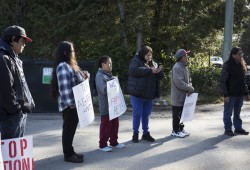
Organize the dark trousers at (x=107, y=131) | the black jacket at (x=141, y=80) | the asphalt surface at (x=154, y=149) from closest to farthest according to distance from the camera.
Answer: the asphalt surface at (x=154, y=149) → the dark trousers at (x=107, y=131) → the black jacket at (x=141, y=80)

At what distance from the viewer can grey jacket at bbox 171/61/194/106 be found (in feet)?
24.4

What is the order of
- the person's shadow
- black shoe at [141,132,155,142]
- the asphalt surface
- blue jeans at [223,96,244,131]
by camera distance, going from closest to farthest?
the asphalt surface, the person's shadow, black shoe at [141,132,155,142], blue jeans at [223,96,244,131]

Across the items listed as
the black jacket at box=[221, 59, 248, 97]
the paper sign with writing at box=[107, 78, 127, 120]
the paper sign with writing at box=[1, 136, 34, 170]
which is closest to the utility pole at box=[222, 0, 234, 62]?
the black jacket at box=[221, 59, 248, 97]

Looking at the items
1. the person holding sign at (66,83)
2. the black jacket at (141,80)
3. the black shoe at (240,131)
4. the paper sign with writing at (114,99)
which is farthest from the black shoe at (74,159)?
the black shoe at (240,131)

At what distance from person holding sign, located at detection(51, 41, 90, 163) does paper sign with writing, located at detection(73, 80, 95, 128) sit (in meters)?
0.07

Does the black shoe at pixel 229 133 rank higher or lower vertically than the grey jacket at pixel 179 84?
lower

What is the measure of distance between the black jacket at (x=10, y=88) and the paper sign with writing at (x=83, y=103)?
1201 mm

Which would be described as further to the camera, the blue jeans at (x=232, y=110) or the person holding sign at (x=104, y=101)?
the blue jeans at (x=232, y=110)

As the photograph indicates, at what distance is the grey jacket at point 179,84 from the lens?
24.4 feet

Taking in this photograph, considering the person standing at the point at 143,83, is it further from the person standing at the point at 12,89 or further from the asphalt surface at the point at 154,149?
the person standing at the point at 12,89

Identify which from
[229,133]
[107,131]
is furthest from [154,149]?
[229,133]

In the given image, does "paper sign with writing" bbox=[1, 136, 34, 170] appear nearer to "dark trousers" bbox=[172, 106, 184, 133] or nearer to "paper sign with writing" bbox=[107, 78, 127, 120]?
"paper sign with writing" bbox=[107, 78, 127, 120]

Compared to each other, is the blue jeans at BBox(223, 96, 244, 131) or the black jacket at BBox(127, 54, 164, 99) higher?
the black jacket at BBox(127, 54, 164, 99)

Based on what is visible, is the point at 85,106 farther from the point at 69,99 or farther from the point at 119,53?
the point at 119,53
